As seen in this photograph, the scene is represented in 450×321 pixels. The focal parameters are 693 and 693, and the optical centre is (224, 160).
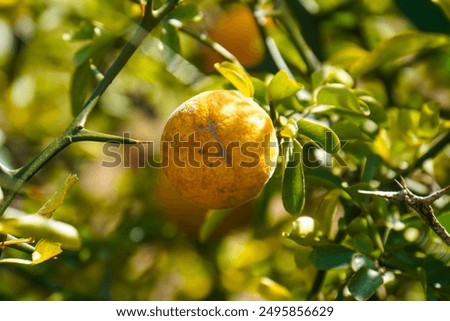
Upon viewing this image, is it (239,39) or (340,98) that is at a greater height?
(340,98)

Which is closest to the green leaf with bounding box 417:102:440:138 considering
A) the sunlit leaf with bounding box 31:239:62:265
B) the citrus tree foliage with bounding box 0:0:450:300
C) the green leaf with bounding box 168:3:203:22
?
the citrus tree foliage with bounding box 0:0:450:300

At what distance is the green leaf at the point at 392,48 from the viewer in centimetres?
106

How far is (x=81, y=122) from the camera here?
736 mm

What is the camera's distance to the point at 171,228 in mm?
1438

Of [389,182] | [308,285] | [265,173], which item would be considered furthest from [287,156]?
[308,285]

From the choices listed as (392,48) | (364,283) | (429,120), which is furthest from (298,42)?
(364,283)

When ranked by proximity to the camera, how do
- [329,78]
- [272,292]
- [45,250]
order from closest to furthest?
[45,250], [329,78], [272,292]

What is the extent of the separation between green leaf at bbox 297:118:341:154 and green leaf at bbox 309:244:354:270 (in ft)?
0.50

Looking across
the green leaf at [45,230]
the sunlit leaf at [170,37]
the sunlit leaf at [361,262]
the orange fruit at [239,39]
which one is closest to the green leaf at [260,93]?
the sunlit leaf at [170,37]

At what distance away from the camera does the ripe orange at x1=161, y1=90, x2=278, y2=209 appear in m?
0.77

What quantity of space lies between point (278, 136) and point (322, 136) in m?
0.08

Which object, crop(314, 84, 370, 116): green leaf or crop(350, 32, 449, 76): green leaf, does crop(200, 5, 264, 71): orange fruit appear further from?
crop(314, 84, 370, 116): green leaf

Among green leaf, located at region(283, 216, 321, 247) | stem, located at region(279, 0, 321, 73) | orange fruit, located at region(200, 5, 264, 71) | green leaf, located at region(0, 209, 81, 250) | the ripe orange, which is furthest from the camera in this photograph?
orange fruit, located at region(200, 5, 264, 71)

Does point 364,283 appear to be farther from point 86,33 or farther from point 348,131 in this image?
point 86,33
